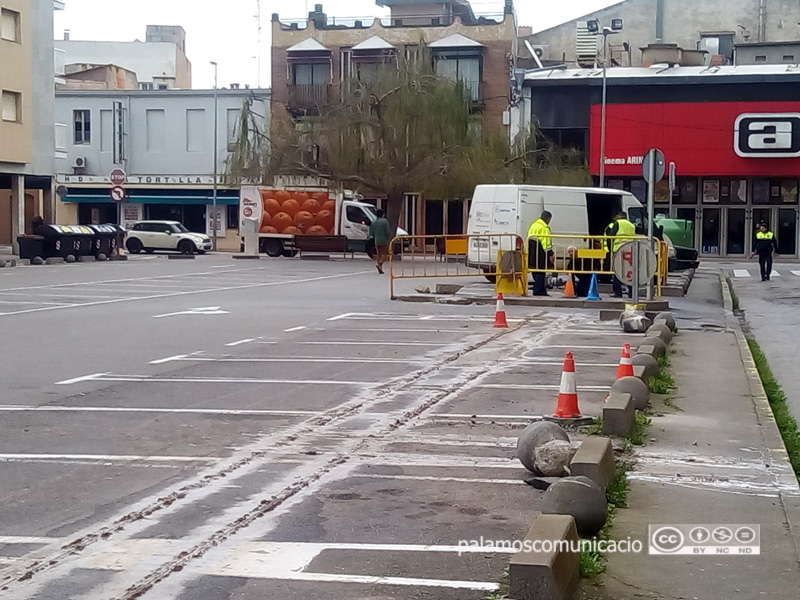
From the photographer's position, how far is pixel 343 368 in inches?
523

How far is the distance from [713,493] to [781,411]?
4.05 meters

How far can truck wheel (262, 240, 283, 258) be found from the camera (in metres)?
50.2

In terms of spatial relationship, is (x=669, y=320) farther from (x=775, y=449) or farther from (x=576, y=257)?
(x=775, y=449)

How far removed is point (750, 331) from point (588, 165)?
35.4 metres

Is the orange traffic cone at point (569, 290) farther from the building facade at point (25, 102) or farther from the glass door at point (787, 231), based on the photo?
the glass door at point (787, 231)

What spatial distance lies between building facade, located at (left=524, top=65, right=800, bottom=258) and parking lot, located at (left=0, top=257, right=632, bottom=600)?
38.5 meters

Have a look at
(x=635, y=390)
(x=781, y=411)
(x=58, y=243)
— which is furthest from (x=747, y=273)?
(x=635, y=390)

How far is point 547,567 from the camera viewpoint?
4.81 metres

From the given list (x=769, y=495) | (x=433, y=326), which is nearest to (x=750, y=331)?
(x=433, y=326)

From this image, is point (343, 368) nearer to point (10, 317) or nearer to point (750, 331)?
point (10, 317)

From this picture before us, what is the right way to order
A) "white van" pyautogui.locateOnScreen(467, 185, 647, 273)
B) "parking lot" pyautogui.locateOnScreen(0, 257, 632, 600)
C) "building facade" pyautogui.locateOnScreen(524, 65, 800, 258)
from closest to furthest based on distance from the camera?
"parking lot" pyautogui.locateOnScreen(0, 257, 632, 600) < "white van" pyautogui.locateOnScreen(467, 185, 647, 273) < "building facade" pyautogui.locateOnScreen(524, 65, 800, 258)

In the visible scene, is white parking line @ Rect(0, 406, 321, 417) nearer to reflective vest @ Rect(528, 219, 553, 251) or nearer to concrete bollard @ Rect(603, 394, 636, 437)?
concrete bollard @ Rect(603, 394, 636, 437)

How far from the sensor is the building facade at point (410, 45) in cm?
5884

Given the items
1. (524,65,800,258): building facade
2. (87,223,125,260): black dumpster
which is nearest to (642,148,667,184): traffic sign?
(87,223,125,260): black dumpster
